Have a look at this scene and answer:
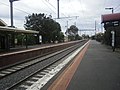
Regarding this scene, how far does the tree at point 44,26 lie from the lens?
9225 cm

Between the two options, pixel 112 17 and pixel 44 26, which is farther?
pixel 44 26

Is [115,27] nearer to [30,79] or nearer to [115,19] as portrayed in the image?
[115,19]

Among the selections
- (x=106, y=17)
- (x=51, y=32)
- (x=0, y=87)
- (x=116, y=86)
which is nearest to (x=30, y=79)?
(x=0, y=87)

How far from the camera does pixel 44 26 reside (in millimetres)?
92875

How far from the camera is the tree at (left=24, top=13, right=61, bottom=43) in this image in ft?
303

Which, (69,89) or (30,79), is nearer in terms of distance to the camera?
(69,89)

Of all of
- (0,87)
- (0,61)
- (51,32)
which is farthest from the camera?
(51,32)

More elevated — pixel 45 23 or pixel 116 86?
pixel 45 23

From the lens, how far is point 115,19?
176 feet

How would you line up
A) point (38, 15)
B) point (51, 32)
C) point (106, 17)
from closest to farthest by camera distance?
1. point (106, 17)
2. point (51, 32)
3. point (38, 15)

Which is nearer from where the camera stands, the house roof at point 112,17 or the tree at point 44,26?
the house roof at point 112,17

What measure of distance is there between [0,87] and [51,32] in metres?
81.2

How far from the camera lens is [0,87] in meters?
11.9

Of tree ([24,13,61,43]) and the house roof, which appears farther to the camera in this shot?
tree ([24,13,61,43])
